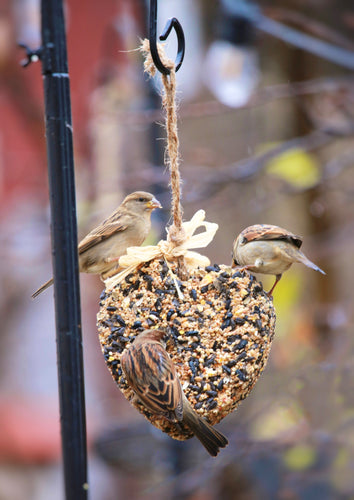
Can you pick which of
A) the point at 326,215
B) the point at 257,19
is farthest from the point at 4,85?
the point at 326,215

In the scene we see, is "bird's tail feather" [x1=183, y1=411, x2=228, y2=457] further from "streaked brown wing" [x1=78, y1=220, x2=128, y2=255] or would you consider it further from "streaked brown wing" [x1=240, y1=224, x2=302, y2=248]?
"streaked brown wing" [x1=78, y1=220, x2=128, y2=255]

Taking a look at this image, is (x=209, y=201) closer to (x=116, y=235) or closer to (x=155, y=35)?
(x=116, y=235)

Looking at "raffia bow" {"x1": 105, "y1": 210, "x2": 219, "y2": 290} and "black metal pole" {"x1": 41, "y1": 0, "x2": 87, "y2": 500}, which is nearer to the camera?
"black metal pole" {"x1": 41, "y1": 0, "x2": 87, "y2": 500}

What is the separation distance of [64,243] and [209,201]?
93.9 inches

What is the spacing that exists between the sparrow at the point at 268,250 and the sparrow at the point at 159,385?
0.41 m

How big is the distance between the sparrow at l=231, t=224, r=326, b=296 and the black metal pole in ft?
1.82

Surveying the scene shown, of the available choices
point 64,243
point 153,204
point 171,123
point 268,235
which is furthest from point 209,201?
point 64,243

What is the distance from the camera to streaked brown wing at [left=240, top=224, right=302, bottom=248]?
1923 mm

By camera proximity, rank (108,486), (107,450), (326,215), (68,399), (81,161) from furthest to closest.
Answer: (108,486) < (326,215) < (81,161) < (107,450) < (68,399)

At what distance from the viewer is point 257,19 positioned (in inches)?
141

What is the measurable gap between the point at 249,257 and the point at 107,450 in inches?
95.2

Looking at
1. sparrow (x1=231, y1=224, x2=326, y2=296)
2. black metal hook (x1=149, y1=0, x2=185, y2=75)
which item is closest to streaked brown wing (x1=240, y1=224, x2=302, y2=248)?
sparrow (x1=231, y1=224, x2=326, y2=296)

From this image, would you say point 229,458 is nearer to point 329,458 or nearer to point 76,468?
point 329,458

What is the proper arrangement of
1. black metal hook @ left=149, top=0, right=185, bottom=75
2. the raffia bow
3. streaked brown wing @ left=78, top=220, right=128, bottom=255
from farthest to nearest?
streaked brown wing @ left=78, top=220, right=128, bottom=255 < the raffia bow < black metal hook @ left=149, top=0, right=185, bottom=75
